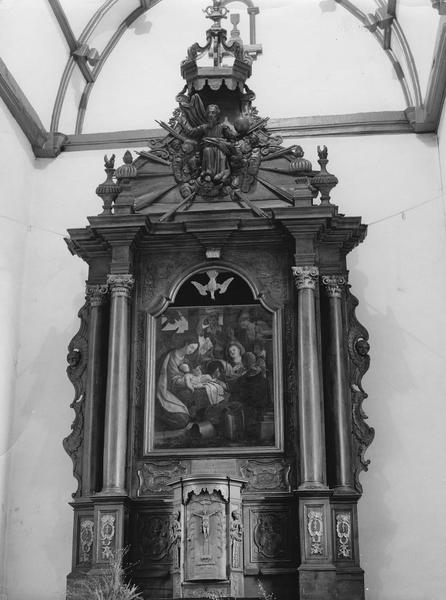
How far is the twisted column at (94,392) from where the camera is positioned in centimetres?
863

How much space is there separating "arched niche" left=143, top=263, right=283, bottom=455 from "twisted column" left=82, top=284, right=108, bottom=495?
1.39ft

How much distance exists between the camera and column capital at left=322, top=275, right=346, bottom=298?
354 inches

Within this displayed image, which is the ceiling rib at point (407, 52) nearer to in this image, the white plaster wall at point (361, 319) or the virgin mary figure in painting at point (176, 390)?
the white plaster wall at point (361, 319)

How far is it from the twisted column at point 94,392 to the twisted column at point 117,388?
8.3 inches

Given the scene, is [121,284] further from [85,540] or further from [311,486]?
[311,486]

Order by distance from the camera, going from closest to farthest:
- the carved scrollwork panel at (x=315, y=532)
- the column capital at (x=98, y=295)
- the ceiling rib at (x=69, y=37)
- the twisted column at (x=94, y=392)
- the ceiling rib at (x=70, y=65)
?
the carved scrollwork panel at (x=315, y=532) → the twisted column at (x=94, y=392) → the column capital at (x=98, y=295) → the ceiling rib at (x=69, y=37) → the ceiling rib at (x=70, y=65)

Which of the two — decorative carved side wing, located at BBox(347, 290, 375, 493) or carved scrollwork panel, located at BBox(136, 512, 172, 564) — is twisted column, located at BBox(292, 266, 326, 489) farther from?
carved scrollwork panel, located at BBox(136, 512, 172, 564)

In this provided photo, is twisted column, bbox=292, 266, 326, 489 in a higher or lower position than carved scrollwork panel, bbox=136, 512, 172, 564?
higher

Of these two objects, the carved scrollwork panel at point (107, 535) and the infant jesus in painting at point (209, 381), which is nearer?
the carved scrollwork panel at point (107, 535)

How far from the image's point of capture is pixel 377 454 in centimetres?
932

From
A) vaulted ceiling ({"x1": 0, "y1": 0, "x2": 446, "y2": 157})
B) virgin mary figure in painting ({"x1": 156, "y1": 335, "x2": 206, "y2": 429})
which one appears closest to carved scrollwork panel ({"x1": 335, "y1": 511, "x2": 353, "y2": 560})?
virgin mary figure in painting ({"x1": 156, "y1": 335, "x2": 206, "y2": 429})

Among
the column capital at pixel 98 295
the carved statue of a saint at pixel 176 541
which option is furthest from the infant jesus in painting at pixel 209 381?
the carved statue of a saint at pixel 176 541

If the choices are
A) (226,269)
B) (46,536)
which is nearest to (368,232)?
(226,269)

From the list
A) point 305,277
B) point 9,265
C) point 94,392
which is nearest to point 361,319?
point 305,277
